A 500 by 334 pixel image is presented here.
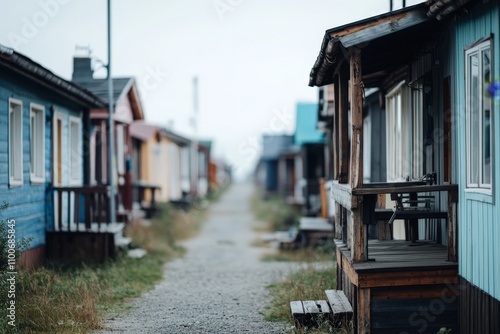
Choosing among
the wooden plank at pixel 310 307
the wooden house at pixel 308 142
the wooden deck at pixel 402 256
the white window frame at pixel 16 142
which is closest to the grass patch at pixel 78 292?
the white window frame at pixel 16 142

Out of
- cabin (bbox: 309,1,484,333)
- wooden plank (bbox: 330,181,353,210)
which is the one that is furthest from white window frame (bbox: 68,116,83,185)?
wooden plank (bbox: 330,181,353,210)

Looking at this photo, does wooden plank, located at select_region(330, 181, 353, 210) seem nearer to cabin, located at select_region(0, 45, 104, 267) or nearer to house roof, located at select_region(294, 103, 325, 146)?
cabin, located at select_region(0, 45, 104, 267)

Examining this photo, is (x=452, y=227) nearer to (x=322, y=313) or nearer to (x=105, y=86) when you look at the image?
(x=322, y=313)

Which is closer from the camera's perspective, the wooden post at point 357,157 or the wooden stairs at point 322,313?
the wooden post at point 357,157

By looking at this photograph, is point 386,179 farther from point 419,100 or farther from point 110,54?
point 110,54

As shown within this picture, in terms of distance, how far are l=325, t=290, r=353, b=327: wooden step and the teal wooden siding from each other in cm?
142

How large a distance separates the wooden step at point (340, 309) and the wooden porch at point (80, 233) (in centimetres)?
603

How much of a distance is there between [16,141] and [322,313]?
6.06 meters

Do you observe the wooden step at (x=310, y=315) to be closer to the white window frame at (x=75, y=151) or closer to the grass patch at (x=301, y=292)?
the grass patch at (x=301, y=292)

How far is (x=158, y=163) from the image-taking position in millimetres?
29859

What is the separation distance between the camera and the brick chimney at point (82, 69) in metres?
17.6

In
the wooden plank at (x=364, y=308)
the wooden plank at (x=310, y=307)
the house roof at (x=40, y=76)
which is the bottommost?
the wooden plank at (x=310, y=307)

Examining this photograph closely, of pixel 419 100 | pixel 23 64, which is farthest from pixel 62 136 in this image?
pixel 419 100

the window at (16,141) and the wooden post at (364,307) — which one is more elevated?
the window at (16,141)
